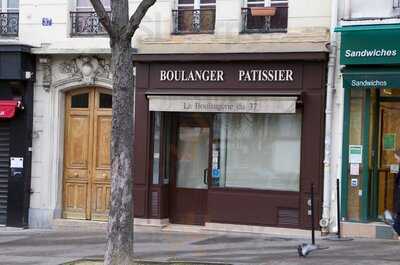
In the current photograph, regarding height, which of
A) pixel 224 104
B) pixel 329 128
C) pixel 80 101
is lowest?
pixel 329 128

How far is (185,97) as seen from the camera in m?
14.2

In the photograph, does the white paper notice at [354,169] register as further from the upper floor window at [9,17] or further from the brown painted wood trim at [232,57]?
the upper floor window at [9,17]

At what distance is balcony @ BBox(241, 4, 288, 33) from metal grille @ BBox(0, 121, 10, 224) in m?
5.83

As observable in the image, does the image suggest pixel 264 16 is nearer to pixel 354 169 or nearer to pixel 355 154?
pixel 355 154

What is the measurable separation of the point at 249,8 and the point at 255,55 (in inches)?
42.4

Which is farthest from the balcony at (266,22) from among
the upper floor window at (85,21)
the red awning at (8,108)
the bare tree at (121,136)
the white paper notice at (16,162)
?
the white paper notice at (16,162)

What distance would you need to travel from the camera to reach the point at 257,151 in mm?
14172

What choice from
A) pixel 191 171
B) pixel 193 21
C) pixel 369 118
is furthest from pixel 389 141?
pixel 193 21

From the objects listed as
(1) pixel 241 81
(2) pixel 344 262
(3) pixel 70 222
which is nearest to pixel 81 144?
(3) pixel 70 222

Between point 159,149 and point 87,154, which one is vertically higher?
point 159,149

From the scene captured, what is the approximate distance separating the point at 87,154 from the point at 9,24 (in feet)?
11.4

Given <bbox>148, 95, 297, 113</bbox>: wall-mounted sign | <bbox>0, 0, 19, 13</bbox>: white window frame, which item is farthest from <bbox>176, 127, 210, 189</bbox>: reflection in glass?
<bbox>0, 0, 19, 13</bbox>: white window frame

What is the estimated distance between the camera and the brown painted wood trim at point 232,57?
13198 millimetres

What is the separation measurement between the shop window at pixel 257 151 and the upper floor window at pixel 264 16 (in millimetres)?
1718
